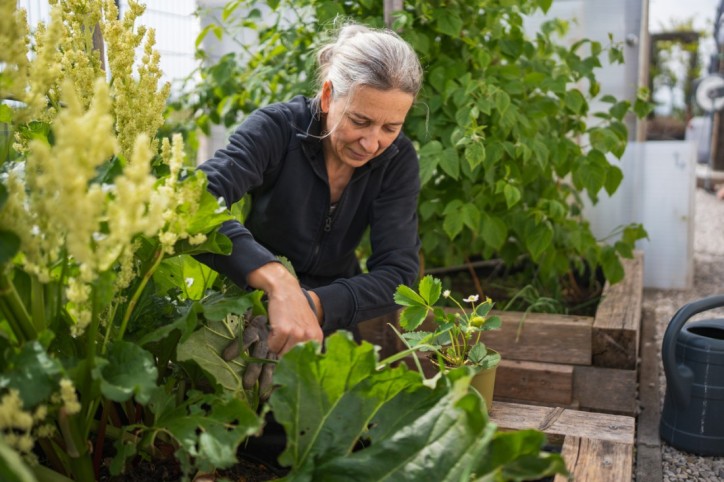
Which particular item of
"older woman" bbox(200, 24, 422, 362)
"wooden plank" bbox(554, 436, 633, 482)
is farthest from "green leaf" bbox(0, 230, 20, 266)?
"wooden plank" bbox(554, 436, 633, 482)

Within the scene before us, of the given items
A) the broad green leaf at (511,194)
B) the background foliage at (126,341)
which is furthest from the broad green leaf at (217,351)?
the broad green leaf at (511,194)

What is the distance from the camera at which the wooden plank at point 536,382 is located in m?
2.32

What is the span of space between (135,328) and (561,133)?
211 centimetres

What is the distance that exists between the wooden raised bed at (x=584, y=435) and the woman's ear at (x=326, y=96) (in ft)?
2.59

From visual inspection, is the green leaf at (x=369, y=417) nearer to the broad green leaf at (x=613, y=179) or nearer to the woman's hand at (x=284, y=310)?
the woman's hand at (x=284, y=310)

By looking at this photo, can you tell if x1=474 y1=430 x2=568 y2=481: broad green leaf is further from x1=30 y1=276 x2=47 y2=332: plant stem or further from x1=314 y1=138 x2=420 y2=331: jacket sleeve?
x1=314 y1=138 x2=420 y2=331: jacket sleeve

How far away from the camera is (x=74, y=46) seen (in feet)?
4.30

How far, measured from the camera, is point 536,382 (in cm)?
234

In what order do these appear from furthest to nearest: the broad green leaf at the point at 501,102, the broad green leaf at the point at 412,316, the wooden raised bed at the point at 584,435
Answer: the broad green leaf at the point at 501,102 < the broad green leaf at the point at 412,316 < the wooden raised bed at the point at 584,435

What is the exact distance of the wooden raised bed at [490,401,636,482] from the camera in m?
1.26

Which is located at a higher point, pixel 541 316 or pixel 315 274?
A: pixel 315 274

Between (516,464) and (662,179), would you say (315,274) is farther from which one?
(662,179)

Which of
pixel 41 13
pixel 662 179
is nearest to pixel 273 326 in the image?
pixel 41 13

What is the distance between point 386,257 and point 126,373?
986mm
